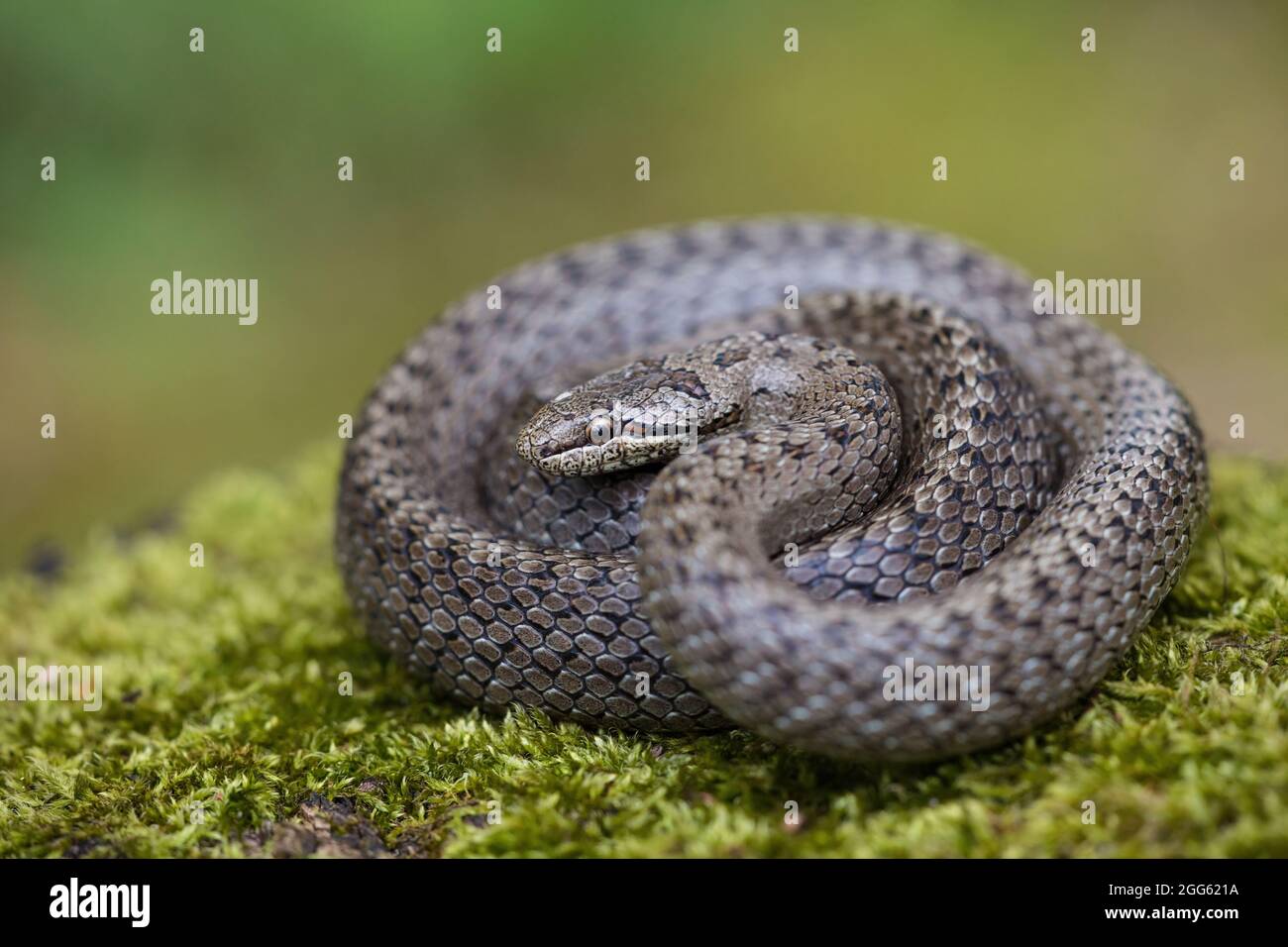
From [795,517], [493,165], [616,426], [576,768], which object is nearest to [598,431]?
[616,426]

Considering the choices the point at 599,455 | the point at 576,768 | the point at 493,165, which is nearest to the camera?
the point at 576,768

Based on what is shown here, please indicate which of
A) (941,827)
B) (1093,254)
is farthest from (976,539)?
(1093,254)

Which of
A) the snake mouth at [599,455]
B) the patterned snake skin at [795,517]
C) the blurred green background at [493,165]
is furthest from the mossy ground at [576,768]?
the blurred green background at [493,165]

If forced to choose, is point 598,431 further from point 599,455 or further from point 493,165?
point 493,165

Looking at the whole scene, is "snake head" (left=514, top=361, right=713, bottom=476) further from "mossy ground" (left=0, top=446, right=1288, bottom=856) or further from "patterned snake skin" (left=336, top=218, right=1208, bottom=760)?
"mossy ground" (left=0, top=446, right=1288, bottom=856)

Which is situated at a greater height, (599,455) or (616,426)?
(616,426)
